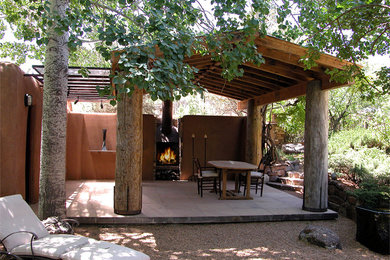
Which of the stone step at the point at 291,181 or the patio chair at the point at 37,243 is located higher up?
the patio chair at the point at 37,243

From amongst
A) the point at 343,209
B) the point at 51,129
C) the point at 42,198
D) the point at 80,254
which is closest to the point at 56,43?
the point at 51,129

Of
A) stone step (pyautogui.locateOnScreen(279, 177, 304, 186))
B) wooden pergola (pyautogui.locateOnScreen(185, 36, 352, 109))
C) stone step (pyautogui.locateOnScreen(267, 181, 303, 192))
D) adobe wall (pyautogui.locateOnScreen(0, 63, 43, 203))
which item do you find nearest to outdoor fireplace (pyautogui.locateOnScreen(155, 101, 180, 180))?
wooden pergola (pyautogui.locateOnScreen(185, 36, 352, 109))

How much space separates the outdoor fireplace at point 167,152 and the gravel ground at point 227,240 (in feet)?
16.0

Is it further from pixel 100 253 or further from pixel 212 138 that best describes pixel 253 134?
pixel 100 253

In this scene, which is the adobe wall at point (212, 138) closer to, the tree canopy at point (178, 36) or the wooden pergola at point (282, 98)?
the wooden pergola at point (282, 98)

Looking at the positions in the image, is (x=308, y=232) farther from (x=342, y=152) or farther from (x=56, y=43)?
(x=342, y=152)

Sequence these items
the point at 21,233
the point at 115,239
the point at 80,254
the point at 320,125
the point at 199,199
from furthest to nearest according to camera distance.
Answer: the point at 199,199, the point at 320,125, the point at 115,239, the point at 21,233, the point at 80,254

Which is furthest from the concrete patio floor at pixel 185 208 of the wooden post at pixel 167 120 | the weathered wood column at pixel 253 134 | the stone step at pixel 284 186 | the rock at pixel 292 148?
the rock at pixel 292 148

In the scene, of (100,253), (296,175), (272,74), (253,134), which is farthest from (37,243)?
(296,175)

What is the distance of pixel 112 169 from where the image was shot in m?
10.2

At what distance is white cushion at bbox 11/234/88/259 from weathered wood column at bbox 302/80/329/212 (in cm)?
433

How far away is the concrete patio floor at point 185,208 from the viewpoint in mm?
5645

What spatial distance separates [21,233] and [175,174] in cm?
724

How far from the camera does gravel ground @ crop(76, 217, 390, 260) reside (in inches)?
174
